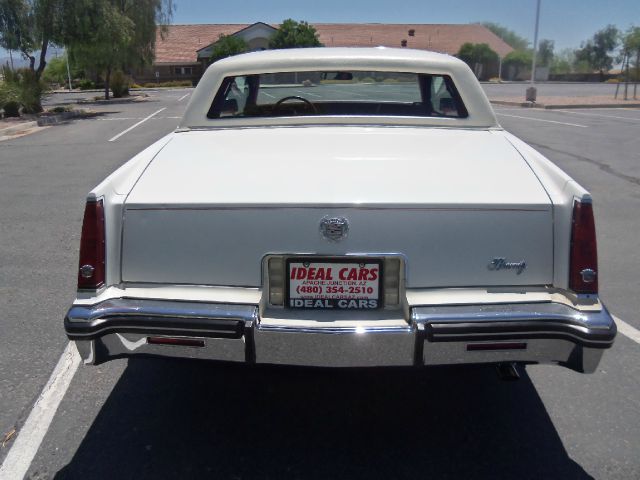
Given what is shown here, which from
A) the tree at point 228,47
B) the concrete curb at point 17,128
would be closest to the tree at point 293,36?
the tree at point 228,47

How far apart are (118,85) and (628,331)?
1464 inches

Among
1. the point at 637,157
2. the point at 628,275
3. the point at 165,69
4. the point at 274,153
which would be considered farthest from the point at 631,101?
the point at 165,69

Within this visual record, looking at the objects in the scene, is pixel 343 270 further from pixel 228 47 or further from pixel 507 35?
pixel 507 35

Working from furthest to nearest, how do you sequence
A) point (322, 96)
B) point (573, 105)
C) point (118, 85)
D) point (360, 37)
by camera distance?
point (360, 37) → point (118, 85) → point (573, 105) → point (322, 96)

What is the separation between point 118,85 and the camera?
37.1 m

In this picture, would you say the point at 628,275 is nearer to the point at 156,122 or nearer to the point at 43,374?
the point at 43,374

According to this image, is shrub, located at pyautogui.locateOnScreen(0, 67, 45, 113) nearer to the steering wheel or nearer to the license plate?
the steering wheel

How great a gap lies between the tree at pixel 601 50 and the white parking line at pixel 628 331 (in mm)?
97257

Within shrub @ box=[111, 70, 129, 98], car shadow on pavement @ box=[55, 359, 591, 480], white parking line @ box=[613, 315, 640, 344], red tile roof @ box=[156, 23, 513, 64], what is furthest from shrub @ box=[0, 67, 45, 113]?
red tile roof @ box=[156, 23, 513, 64]

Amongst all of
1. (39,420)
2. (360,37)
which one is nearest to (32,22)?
(39,420)

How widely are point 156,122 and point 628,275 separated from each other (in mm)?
17270

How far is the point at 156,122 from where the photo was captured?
20094 mm

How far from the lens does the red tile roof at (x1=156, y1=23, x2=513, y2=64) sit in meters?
66.0

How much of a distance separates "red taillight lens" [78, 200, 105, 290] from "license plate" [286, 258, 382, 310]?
845 millimetres
